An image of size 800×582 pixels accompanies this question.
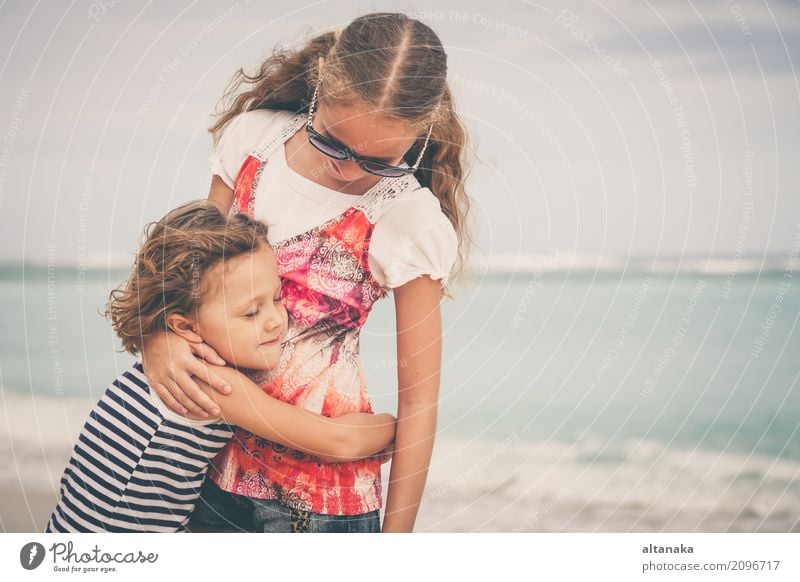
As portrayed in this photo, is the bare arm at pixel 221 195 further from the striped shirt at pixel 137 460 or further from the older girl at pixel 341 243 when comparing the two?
the striped shirt at pixel 137 460

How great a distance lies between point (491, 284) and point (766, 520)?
2.54 feet

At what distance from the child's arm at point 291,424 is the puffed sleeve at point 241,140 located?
0.35 meters

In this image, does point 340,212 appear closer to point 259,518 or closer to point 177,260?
point 177,260

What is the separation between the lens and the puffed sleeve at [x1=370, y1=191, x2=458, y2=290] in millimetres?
1494

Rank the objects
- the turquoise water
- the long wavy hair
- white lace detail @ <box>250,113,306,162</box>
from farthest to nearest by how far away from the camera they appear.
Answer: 1. the turquoise water
2. white lace detail @ <box>250,113,306,162</box>
3. the long wavy hair

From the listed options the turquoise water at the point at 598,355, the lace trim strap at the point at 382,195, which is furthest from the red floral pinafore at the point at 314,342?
the turquoise water at the point at 598,355

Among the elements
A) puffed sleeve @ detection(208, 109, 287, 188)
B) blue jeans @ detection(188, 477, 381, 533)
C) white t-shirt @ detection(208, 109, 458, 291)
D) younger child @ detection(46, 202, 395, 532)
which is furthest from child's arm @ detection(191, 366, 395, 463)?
puffed sleeve @ detection(208, 109, 287, 188)

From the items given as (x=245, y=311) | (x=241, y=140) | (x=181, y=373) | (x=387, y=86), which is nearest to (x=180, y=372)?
(x=181, y=373)

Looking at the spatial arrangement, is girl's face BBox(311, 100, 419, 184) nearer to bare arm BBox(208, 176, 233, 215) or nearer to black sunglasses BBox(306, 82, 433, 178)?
black sunglasses BBox(306, 82, 433, 178)

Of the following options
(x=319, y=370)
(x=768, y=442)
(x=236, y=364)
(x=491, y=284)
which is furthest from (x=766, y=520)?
(x=236, y=364)

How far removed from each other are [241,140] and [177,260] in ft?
0.80

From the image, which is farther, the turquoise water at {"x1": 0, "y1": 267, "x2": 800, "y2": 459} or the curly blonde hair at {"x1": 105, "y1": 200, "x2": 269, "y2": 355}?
the turquoise water at {"x1": 0, "y1": 267, "x2": 800, "y2": 459}

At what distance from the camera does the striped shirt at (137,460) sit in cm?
149
